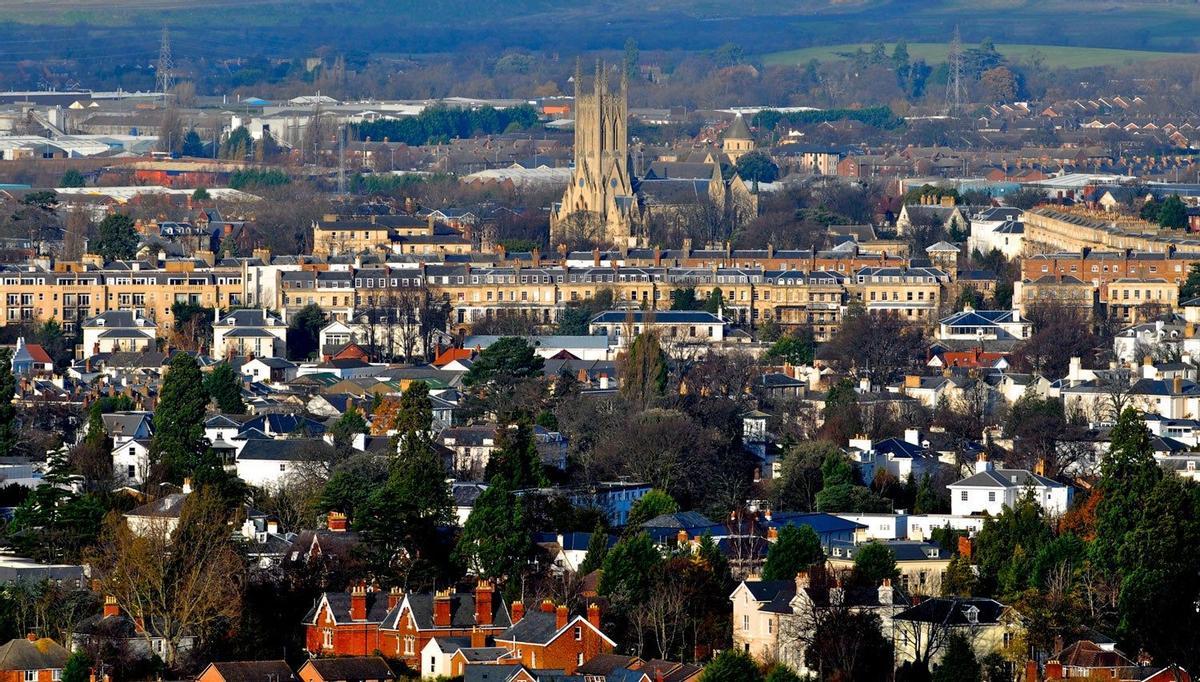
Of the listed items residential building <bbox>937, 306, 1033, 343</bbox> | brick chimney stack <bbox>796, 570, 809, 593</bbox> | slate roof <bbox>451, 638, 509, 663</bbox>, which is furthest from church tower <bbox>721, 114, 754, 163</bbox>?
slate roof <bbox>451, 638, 509, 663</bbox>

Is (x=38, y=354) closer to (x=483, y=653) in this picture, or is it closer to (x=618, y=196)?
(x=618, y=196)

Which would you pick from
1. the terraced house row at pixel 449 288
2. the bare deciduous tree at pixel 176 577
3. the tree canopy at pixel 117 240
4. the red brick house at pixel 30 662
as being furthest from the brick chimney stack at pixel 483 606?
the tree canopy at pixel 117 240

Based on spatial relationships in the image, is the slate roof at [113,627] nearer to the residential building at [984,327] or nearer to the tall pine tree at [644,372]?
the tall pine tree at [644,372]

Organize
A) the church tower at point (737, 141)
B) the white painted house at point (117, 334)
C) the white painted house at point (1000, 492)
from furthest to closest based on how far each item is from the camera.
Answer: the church tower at point (737, 141), the white painted house at point (117, 334), the white painted house at point (1000, 492)

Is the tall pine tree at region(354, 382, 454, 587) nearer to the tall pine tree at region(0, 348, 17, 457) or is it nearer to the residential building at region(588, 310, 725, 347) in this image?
the tall pine tree at region(0, 348, 17, 457)

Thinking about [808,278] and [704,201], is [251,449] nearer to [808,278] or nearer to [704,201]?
[808,278]
